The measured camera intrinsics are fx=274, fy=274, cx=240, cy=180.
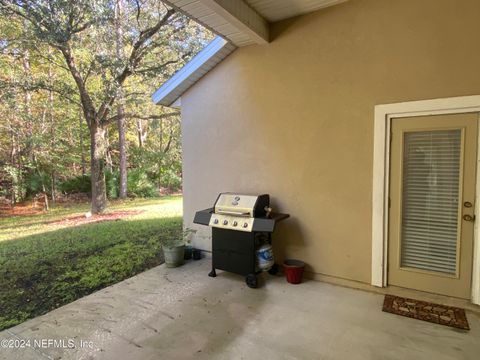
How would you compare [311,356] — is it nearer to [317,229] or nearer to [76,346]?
[317,229]

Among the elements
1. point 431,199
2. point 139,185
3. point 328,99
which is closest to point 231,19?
point 328,99

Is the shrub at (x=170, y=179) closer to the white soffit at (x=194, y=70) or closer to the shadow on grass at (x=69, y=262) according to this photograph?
the shadow on grass at (x=69, y=262)

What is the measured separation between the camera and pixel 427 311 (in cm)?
269

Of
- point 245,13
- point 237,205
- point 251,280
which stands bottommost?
point 251,280

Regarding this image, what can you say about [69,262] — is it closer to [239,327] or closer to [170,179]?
[239,327]

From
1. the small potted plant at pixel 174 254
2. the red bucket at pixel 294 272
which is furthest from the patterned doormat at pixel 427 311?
the small potted plant at pixel 174 254

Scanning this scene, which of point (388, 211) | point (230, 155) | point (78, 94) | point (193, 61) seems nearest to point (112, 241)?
point (230, 155)

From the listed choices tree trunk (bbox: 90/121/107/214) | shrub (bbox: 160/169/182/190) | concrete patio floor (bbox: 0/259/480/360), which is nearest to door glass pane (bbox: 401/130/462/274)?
concrete patio floor (bbox: 0/259/480/360)

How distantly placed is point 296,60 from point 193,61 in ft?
5.09

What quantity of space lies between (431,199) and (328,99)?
158cm

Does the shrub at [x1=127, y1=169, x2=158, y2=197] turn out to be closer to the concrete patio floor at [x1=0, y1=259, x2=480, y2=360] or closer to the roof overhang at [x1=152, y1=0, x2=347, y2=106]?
the roof overhang at [x1=152, y1=0, x2=347, y2=106]

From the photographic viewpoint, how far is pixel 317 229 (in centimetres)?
348

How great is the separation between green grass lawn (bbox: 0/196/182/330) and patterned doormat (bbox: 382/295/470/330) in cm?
325

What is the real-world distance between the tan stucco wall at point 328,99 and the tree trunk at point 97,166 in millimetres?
5076
